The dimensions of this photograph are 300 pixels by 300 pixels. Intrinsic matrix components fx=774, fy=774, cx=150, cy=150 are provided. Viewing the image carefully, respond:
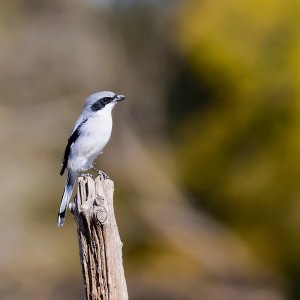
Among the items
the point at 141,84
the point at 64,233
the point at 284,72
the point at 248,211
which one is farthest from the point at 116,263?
the point at 141,84

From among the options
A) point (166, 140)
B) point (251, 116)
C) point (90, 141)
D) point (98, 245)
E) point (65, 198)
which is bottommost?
point (98, 245)

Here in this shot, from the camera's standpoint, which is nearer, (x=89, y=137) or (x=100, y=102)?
(x=89, y=137)

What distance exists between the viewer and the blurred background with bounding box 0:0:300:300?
11758mm

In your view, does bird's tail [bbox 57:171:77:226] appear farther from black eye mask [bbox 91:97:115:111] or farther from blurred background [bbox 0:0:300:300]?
blurred background [bbox 0:0:300:300]

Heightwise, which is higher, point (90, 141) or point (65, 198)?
point (90, 141)

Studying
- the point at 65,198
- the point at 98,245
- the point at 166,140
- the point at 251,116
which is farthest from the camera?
the point at 166,140

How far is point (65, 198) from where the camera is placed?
4.75 metres

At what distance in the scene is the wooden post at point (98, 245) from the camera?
3424 millimetres

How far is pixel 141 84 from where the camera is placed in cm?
1434

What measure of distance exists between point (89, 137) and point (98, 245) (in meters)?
1.43

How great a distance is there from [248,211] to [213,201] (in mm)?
707

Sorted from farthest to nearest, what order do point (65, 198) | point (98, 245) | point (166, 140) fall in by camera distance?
point (166, 140)
point (65, 198)
point (98, 245)

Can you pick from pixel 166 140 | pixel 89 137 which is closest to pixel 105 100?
→ pixel 89 137

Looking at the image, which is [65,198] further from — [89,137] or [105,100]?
[105,100]
